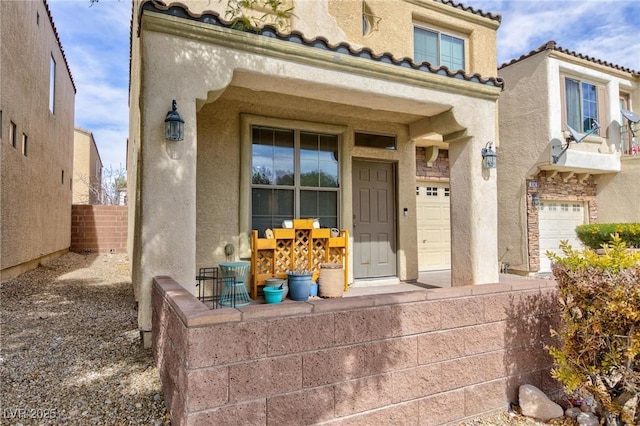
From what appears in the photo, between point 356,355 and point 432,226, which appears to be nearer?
point 356,355

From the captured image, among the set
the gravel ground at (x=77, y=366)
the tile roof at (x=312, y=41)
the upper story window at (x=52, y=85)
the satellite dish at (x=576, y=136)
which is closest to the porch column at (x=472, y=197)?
the tile roof at (x=312, y=41)

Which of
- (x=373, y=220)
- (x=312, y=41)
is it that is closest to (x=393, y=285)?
(x=373, y=220)

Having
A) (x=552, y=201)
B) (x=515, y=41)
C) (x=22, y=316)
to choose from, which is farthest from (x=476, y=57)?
(x=22, y=316)

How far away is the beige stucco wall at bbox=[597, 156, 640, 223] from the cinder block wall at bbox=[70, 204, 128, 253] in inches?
728

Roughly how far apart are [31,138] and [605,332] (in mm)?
12332

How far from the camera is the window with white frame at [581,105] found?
36.9ft

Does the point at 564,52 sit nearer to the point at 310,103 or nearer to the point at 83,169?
the point at 310,103

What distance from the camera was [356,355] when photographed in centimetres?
283

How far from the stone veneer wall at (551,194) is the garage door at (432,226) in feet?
11.0

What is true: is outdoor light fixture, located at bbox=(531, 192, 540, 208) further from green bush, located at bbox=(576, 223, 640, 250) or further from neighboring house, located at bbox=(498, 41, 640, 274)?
green bush, located at bbox=(576, 223, 640, 250)

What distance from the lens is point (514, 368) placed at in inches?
139

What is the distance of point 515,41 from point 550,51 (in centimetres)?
169

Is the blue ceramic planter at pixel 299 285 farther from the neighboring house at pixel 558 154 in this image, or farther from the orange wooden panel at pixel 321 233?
the neighboring house at pixel 558 154

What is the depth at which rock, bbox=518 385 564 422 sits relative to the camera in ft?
10.9
